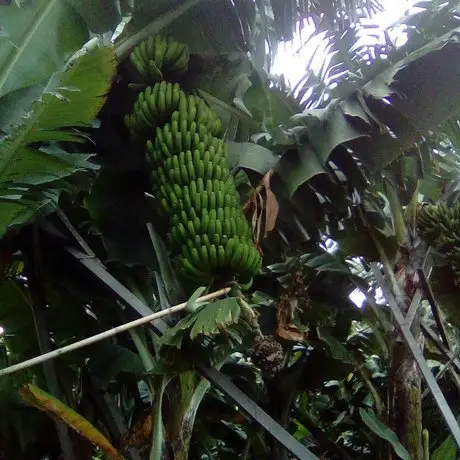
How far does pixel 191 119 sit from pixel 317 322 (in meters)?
0.71

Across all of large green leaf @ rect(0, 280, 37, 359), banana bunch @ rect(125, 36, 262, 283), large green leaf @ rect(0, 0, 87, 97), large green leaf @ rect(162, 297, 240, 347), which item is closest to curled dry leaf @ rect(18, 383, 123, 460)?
large green leaf @ rect(162, 297, 240, 347)

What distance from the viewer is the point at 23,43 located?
3.73ft

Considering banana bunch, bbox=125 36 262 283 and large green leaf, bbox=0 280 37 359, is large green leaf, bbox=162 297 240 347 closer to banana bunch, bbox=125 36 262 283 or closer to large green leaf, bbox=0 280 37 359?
banana bunch, bbox=125 36 262 283

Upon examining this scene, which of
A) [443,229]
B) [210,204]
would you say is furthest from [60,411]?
[443,229]

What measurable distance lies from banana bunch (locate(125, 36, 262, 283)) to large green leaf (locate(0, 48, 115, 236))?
187 millimetres

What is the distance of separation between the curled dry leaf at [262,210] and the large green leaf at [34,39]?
466 millimetres

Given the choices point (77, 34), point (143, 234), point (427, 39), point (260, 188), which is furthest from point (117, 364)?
point (427, 39)

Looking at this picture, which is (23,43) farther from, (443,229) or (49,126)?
(443,229)

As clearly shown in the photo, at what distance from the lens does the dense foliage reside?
1.08 metres

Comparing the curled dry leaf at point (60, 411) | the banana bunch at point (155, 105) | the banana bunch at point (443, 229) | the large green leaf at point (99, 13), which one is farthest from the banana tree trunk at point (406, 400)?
the large green leaf at point (99, 13)

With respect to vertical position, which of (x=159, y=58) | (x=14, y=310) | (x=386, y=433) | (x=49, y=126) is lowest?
(x=386, y=433)

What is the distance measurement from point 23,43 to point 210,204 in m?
0.48

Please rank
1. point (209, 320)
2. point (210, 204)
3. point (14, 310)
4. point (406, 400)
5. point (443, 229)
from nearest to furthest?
point (209, 320) < point (210, 204) < point (406, 400) < point (443, 229) < point (14, 310)

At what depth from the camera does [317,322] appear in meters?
1.62
